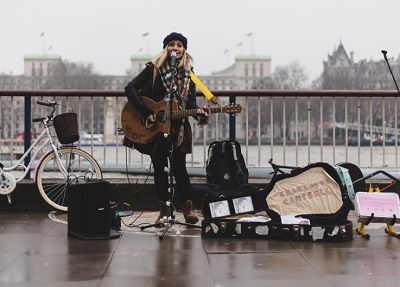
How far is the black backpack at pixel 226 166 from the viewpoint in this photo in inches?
261

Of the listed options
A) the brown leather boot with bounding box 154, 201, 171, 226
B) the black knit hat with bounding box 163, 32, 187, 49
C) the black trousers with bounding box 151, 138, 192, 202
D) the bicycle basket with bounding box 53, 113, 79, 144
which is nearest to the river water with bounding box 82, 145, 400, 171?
the bicycle basket with bounding box 53, 113, 79, 144

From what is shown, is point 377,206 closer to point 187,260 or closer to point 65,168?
point 187,260

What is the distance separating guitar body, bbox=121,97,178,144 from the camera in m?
6.15

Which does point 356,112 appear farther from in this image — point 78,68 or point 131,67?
point 131,67

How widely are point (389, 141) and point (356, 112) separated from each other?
0.58m

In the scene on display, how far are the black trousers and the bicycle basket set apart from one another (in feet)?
4.18

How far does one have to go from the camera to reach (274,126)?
8781mm

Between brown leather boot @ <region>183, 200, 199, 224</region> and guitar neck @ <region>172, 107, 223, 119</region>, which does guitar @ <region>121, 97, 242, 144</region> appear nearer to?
guitar neck @ <region>172, 107, 223, 119</region>

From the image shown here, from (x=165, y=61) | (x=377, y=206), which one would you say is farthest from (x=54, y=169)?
(x=377, y=206)

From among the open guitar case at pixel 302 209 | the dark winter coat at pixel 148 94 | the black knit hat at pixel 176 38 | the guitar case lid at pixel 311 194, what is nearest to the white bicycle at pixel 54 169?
the dark winter coat at pixel 148 94

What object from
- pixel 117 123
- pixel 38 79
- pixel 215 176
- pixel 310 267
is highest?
pixel 38 79

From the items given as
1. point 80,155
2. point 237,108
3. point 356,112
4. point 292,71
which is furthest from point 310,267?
point 292,71

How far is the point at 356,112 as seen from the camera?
27.5 ft

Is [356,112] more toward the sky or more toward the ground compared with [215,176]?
more toward the sky
